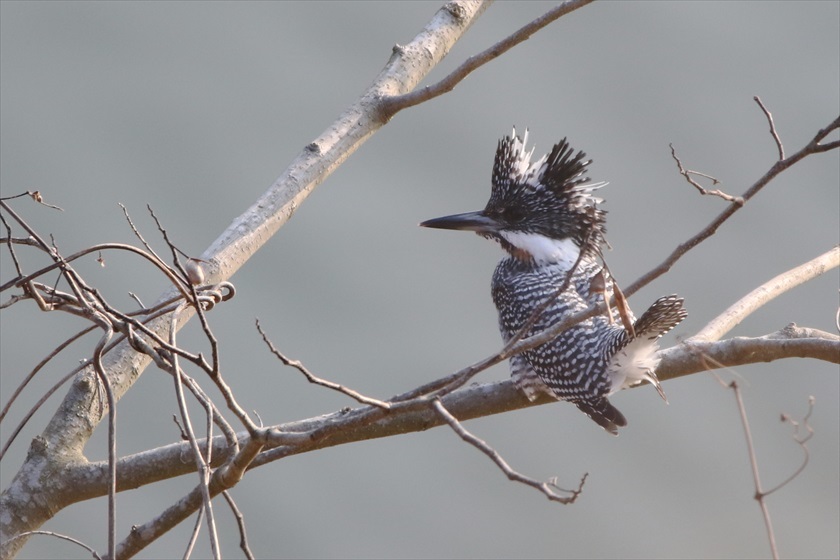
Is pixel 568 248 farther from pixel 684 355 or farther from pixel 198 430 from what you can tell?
pixel 198 430

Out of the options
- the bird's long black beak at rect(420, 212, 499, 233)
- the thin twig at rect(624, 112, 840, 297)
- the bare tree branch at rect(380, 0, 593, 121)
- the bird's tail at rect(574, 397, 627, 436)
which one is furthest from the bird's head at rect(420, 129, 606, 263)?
the thin twig at rect(624, 112, 840, 297)

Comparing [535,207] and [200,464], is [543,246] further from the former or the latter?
[200,464]

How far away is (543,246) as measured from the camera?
87.0 inches

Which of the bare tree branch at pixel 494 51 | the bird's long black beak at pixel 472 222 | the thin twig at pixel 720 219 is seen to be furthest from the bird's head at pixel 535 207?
the thin twig at pixel 720 219

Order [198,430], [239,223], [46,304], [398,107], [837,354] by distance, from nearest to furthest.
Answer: [46,304], [837,354], [239,223], [398,107], [198,430]

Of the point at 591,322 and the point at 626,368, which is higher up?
the point at 591,322

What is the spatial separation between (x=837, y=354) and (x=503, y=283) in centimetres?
95

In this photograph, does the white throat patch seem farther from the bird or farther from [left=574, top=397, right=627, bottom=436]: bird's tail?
[left=574, top=397, right=627, bottom=436]: bird's tail

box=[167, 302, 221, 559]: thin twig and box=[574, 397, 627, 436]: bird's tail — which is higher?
box=[574, 397, 627, 436]: bird's tail

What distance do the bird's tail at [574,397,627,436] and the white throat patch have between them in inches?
18.4

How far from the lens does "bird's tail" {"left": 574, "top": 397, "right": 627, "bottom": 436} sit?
1.78 metres

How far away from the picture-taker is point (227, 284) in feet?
3.32

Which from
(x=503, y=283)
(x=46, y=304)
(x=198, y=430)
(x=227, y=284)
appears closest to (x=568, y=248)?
(x=503, y=283)

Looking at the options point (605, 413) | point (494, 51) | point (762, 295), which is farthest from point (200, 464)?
point (762, 295)
